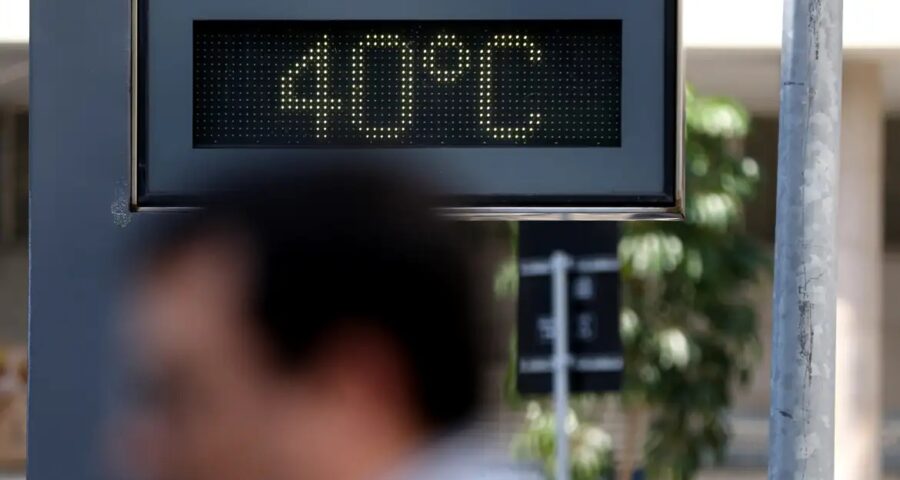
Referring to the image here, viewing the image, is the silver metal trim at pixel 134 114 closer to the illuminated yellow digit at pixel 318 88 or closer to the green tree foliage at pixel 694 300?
the illuminated yellow digit at pixel 318 88

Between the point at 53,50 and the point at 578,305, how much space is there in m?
4.51

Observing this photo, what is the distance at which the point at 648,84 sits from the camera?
74.0 inches

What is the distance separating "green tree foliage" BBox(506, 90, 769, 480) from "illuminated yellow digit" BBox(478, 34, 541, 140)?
582 cm

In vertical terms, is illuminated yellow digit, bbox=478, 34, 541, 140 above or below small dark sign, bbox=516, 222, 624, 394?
above

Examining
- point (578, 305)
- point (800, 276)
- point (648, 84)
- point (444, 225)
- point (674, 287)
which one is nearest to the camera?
point (648, 84)

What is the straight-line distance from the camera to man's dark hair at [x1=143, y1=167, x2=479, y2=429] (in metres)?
2.03

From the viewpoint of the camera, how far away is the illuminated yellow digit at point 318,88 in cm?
192

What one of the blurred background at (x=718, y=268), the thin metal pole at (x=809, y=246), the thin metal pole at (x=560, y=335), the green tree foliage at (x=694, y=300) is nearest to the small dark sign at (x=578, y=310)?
the thin metal pole at (x=560, y=335)

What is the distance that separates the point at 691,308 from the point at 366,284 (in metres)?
6.47

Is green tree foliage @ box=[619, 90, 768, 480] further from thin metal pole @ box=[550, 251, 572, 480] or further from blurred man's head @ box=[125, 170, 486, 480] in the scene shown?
blurred man's head @ box=[125, 170, 486, 480]

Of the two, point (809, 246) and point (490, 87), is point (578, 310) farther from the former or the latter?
point (490, 87)

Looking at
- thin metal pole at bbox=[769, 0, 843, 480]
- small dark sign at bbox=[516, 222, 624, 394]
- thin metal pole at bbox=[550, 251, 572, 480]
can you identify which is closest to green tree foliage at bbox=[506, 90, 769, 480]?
small dark sign at bbox=[516, 222, 624, 394]

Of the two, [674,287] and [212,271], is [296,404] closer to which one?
[212,271]

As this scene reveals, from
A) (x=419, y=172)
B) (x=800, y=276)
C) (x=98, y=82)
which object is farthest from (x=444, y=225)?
(x=800, y=276)
